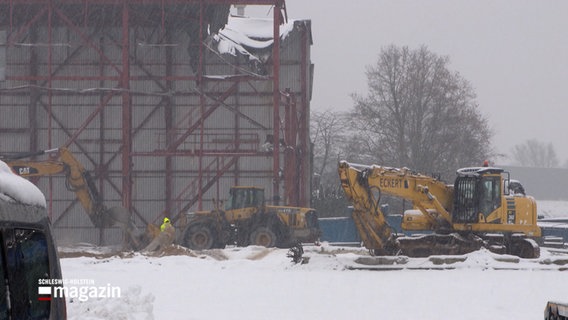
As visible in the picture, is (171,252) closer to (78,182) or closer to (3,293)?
Answer: (78,182)

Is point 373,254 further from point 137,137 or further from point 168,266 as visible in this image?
point 137,137

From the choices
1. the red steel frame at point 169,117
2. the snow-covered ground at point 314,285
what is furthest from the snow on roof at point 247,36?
the snow-covered ground at point 314,285

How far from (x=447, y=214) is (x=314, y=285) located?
7751 millimetres

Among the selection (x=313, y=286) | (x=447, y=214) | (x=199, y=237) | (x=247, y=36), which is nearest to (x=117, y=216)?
(x=199, y=237)

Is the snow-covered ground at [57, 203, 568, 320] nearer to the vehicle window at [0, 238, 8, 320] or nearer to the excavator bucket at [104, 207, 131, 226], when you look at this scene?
the excavator bucket at [104, 207, 131, 226]

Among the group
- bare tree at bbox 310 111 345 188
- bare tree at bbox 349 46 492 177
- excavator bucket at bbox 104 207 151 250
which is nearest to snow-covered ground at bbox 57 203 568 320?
excavator bucket at bbox 104 207 151 250

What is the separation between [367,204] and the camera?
26094 millimetres

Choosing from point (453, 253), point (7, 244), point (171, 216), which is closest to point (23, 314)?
point (7, 244)

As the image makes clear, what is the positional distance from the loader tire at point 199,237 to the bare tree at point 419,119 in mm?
25965

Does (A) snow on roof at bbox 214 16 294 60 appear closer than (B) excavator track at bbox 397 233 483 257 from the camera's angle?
No

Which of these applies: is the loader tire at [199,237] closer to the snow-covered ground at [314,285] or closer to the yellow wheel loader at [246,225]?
the yellow wheel loader at [246,225]

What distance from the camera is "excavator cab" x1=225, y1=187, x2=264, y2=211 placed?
1361 inches

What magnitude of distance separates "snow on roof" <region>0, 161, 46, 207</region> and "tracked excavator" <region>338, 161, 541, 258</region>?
69.1ft

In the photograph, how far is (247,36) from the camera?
44.4m
